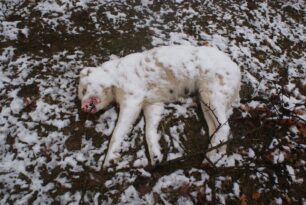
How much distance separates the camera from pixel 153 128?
16.5 feet

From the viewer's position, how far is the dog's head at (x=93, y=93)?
4.98 meters

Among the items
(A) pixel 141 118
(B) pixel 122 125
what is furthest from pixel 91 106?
(A) pixel 141 118

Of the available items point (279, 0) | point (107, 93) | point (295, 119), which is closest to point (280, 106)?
point (295, 119)

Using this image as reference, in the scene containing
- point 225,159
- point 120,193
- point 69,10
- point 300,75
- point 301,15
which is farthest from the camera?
point 301,15

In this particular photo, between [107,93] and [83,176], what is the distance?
1204mm

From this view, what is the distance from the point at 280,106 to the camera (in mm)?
5746

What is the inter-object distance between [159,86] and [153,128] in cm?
60

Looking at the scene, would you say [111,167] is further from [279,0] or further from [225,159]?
[279,0]

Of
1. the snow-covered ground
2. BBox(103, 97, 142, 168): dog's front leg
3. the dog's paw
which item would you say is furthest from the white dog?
the snow-covered ground

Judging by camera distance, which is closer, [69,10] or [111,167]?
[111,167]

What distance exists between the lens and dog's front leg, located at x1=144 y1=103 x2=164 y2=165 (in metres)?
4.78

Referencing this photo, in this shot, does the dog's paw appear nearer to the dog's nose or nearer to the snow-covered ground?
the snow-covered ground

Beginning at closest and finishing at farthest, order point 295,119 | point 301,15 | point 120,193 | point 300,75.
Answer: point 120,193
point 295,119
point 300,75
point 301,15

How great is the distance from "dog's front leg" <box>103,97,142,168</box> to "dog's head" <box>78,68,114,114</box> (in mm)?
271
